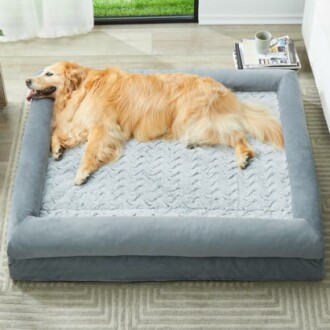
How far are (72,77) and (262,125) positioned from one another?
89 cm

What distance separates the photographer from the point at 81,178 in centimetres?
301

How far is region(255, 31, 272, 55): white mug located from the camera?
12.1 ft

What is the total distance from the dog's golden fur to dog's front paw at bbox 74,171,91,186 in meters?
0.07

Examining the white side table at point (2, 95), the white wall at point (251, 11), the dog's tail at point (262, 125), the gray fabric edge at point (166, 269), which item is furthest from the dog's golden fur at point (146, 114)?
the white wall at point (251, 11)

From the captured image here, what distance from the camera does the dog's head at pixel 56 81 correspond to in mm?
3303

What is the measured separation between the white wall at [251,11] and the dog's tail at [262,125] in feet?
3.37

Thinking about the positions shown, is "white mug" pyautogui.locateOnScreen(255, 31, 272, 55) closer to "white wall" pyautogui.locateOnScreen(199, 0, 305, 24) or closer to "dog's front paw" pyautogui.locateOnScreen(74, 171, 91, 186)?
"white wall" pyautogui.locateOnScreen(199, 0, 305, 24)

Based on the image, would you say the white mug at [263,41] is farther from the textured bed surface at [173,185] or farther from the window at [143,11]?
the textured bed surface at [173,185]

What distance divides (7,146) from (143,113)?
2.36 feet

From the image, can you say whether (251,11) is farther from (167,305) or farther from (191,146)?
(167,305)

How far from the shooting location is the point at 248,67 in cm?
368

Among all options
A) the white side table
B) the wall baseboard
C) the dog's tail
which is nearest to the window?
the wall baseboard

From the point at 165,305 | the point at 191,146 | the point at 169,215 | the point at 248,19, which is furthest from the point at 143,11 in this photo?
the point at 165,305

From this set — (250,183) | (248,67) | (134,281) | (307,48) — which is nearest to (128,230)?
(134,281)
